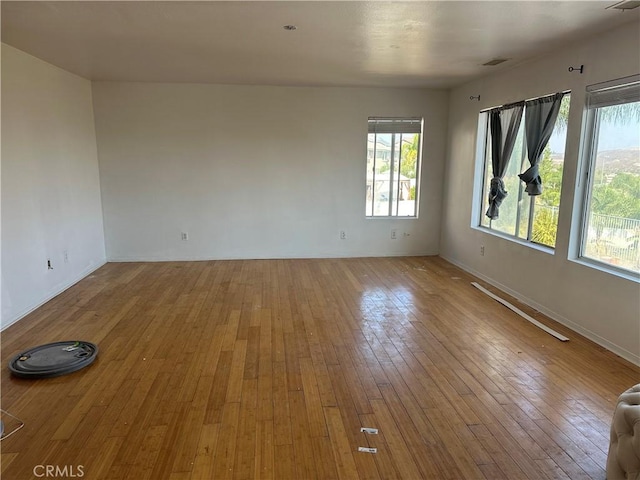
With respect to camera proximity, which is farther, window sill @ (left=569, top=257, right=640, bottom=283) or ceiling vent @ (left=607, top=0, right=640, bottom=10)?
window sill @ (left=569, top=257, right=640, bottom=283)

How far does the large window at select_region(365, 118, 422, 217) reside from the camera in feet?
20.5

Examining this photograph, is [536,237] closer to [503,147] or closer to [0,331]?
[503,147]

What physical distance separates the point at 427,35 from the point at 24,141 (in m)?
3.83

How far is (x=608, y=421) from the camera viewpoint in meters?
2.38

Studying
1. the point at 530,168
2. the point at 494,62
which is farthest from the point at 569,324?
the point at 494,62

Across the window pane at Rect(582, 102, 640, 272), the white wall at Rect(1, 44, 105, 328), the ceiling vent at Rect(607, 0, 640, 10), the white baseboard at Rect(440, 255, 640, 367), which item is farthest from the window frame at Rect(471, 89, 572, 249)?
the white wall at Rect(1, 44, 105, 328)

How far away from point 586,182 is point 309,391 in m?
2.93

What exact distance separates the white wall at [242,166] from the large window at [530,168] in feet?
5.09

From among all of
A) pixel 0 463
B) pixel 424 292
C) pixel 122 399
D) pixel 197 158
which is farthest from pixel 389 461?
pixel 197 158

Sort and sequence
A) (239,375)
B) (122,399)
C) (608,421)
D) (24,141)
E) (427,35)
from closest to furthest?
(608,421)
(122,399)
(239,375)
(427,35)
(24,141)

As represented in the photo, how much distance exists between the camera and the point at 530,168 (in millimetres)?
4164

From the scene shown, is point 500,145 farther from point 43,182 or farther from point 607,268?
point 43,182

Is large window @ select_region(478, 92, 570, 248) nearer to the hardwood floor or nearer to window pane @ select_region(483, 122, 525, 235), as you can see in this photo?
window pane @ select_region(483, 122, 525, 235)

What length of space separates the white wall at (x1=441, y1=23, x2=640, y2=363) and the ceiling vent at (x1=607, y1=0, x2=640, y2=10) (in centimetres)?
36
